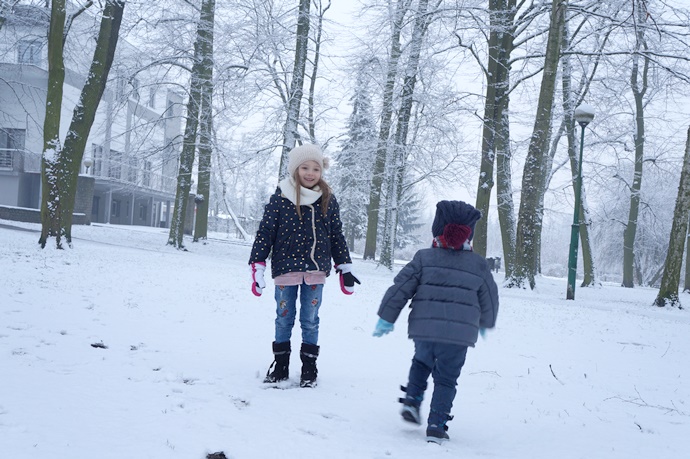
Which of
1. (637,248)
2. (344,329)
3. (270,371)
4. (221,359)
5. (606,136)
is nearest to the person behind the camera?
(270,371)

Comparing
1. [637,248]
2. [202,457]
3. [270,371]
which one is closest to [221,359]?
[270,371]

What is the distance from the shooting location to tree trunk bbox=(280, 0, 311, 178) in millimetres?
17578

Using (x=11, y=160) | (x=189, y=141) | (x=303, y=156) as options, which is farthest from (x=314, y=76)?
(x=11, y=160)

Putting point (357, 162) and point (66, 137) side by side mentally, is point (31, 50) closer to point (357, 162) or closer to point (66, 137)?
point (66, 137)

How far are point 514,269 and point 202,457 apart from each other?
11.4 m

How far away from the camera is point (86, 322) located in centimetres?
556

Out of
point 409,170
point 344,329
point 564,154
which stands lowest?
point 344,329

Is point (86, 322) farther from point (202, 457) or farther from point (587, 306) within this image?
point (587, 306)

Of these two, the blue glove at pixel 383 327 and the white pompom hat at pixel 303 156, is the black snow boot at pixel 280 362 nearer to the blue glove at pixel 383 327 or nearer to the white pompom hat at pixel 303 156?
the blue glove at pixel 383 327

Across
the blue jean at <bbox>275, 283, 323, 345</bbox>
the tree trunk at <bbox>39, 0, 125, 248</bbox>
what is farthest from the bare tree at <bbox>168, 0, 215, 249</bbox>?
the blue jean at <bbox>275, 283, 323, 345</bbox>

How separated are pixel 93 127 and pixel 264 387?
1299 inches

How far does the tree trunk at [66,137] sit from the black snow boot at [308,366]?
9.37 metres

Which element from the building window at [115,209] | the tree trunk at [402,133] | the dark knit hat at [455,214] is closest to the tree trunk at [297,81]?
the tree trunk at [402,133]

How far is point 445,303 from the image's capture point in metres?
3.36
